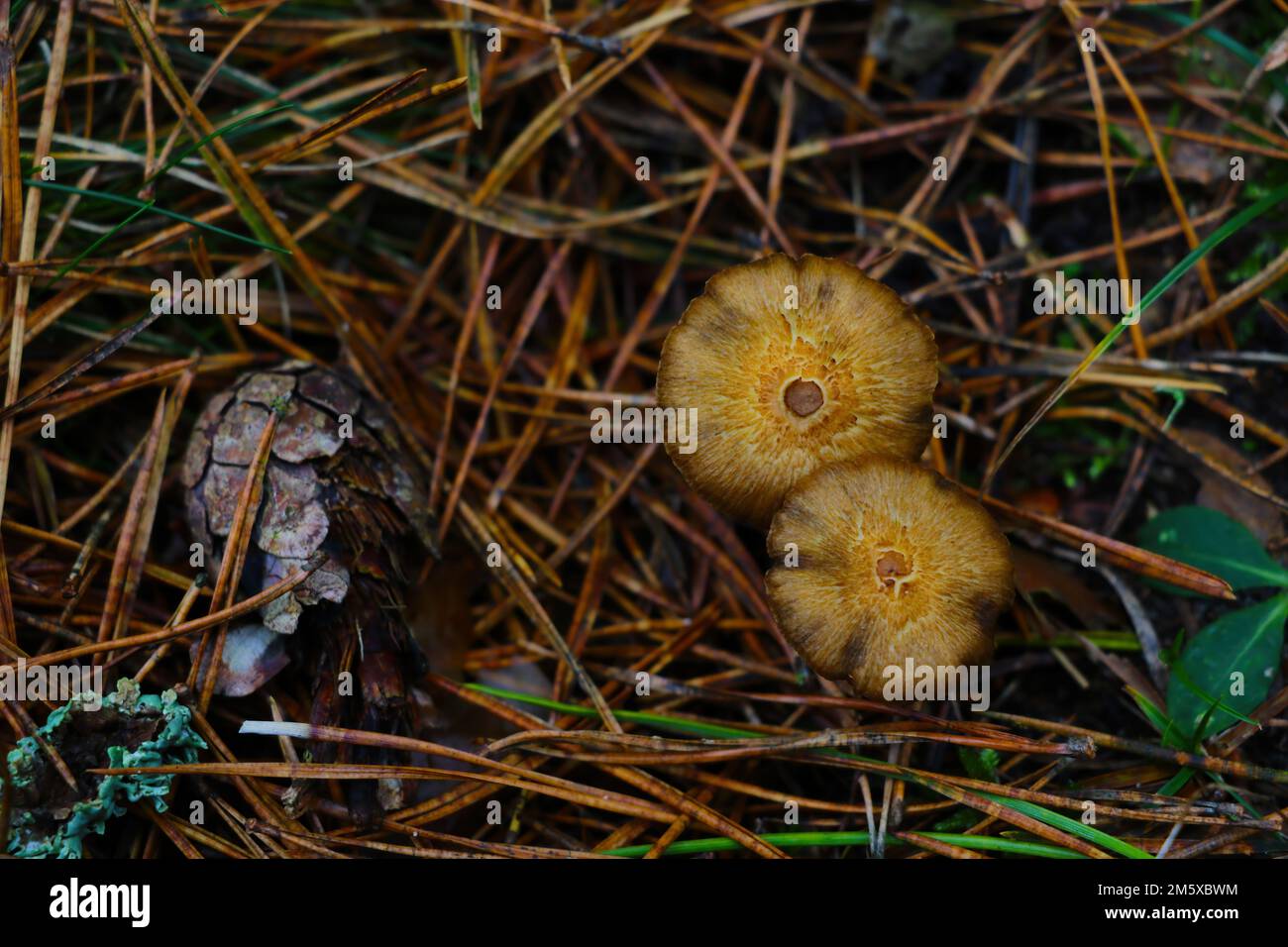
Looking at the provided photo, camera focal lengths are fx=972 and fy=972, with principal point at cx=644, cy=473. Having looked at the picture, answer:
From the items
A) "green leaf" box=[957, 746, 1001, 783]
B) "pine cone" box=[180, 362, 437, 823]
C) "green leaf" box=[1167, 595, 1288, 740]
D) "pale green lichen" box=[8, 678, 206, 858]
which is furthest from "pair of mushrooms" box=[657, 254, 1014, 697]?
"pale green lichen" box=[8, 678, 206, 858]

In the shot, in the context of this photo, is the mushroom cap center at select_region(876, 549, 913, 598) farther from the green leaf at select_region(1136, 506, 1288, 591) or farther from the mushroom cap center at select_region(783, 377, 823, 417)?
the green leaf at select_region(1136, 506, 1288, 591)

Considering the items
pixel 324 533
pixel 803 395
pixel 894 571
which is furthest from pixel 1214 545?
pixel 324 533

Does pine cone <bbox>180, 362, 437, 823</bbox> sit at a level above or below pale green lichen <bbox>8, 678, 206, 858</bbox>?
above

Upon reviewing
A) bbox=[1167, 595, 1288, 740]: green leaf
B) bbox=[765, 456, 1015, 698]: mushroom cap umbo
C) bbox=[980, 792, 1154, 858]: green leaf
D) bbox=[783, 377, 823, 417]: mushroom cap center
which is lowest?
bbox=[980, 792, 1154, 858]: green leaf

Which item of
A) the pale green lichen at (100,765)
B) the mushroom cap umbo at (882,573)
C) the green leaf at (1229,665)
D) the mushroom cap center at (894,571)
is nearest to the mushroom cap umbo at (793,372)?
the mushroom cap umbo at (882,573)

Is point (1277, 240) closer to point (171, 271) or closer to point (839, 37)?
point (839, 37)

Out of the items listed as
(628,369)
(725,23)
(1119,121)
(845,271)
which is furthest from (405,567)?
(1119,121)

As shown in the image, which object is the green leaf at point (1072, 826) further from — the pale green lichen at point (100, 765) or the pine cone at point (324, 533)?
the pale green lichen at point (100, 765)
